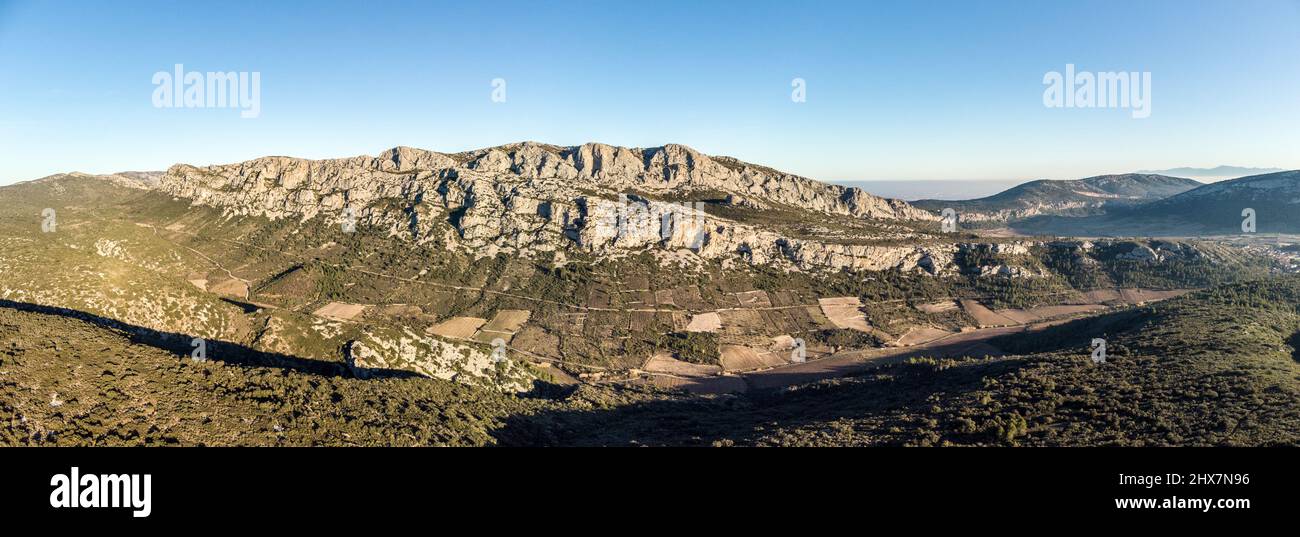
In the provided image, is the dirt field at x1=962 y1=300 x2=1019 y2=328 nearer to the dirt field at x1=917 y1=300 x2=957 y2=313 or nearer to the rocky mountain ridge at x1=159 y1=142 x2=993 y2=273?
the dirt field at x1=917 y1=300 x2=957 y2=313

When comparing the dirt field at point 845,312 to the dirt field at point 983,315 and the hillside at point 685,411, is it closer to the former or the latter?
the dirt field at point 983,315

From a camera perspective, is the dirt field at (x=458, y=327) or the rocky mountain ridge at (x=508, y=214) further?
the rocky mountain ridge at (x=508, y=214)

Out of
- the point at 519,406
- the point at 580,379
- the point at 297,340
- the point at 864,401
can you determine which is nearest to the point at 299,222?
the point at 297,340

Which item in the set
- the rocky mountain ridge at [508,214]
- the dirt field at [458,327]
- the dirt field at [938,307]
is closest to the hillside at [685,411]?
the dirt field at [458,327]

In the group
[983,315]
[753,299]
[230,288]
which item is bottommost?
[983,315]

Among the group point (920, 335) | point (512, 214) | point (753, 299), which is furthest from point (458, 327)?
point (920, 335)

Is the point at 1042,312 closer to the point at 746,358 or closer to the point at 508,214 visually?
the point at 746,358
